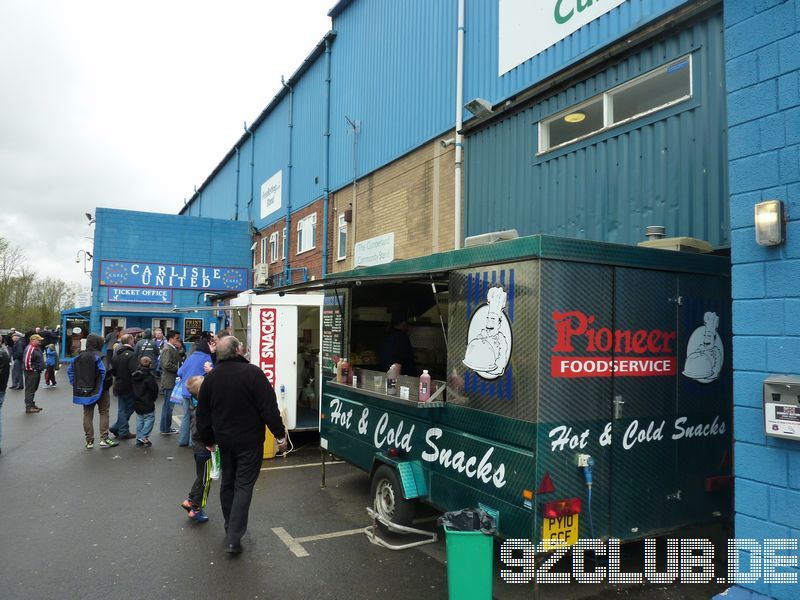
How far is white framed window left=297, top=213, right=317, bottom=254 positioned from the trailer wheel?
12853mm

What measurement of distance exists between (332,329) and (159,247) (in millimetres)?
16396

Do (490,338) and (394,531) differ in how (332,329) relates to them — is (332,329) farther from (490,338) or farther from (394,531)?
(490,338)

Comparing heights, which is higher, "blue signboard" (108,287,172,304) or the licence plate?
"blue signboard" (108,287,172,304)

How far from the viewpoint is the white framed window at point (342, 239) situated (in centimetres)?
1590

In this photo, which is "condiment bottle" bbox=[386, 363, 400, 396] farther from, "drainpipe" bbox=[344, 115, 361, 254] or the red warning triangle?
"drainpipe" bbox=[344, 115, 361, 254]

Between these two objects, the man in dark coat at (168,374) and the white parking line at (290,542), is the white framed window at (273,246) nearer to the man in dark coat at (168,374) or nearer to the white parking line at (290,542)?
the man in dark coat at (168,374)

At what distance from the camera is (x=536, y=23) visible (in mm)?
9062

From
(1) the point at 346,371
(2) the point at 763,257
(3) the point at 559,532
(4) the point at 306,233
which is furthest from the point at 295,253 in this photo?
(2) the point at 763,257

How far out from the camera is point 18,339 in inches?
666

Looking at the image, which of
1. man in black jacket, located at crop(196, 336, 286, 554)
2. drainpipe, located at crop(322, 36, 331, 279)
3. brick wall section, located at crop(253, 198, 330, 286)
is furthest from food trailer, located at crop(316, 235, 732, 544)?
brick wall section, located at crop(253, 198, 330, 286)

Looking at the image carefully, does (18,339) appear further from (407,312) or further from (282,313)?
(407,312)

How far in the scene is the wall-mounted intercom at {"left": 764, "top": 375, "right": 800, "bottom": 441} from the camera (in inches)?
129

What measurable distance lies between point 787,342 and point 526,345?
1.57 metres

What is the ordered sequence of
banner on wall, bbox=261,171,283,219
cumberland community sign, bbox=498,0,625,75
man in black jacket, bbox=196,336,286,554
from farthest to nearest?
1. banner on wall, bbox=261,171,283,219
2. cumberland community sign, bbox=498,0,625,75
3. man in black jacket, bbox=196,336,286,554
